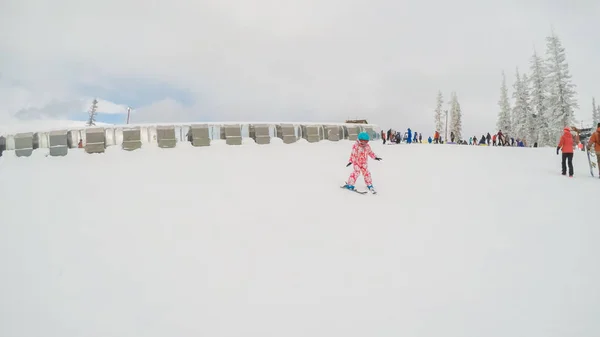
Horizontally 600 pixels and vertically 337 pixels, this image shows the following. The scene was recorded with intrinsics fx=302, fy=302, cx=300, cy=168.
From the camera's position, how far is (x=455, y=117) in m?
67.9

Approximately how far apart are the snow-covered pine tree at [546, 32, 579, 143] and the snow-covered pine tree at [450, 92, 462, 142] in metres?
25.6

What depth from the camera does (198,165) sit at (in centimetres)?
1266

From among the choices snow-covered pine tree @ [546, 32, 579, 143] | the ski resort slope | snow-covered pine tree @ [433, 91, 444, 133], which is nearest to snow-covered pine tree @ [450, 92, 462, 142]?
snow-covered pine tree @ [433, 91, 444, 133]

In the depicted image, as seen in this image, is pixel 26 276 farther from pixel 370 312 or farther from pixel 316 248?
pixel 370 312

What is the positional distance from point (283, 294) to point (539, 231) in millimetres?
5225

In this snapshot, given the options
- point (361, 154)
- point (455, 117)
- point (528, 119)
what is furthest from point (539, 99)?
point (361, 154)

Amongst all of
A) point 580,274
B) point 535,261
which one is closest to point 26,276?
point 535,261

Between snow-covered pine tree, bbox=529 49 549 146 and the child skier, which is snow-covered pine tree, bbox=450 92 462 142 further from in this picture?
the child skier

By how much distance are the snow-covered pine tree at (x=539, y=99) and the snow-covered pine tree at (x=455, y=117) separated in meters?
19.7

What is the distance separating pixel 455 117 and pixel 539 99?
2273 cm

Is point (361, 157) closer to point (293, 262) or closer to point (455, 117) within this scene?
point (293, 262)

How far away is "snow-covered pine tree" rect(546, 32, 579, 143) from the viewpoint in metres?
38.8

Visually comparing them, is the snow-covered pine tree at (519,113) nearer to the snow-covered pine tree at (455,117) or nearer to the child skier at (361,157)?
the snow-covered pine tree at (455,117)

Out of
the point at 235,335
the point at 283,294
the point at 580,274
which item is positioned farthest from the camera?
the point at 580,274
